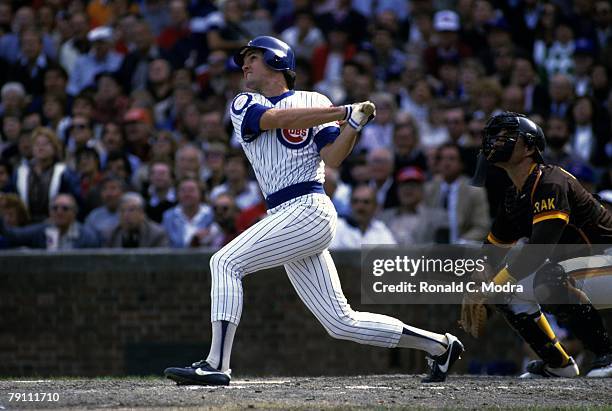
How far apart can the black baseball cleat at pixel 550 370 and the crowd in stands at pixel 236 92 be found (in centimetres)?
263

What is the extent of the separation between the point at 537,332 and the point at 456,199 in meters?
3.74

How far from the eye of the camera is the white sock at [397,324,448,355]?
7395 mm

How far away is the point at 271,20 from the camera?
53.3 ft

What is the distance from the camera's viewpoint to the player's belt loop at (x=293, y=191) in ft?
23.3

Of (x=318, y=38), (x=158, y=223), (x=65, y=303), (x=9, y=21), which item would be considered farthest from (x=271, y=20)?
(x=65, y=303)

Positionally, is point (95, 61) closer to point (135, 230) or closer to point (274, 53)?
point (135, 230)

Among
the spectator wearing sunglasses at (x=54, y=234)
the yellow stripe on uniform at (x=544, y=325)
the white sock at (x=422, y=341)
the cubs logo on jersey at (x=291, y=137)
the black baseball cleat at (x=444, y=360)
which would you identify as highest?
the cubs logo on jersey at (x=291, y=137)

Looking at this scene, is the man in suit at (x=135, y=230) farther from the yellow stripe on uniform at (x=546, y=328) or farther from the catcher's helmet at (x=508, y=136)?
the yellow stripe on uniform at (x=546, y=328)

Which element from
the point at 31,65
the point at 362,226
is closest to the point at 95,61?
the point at 31,65

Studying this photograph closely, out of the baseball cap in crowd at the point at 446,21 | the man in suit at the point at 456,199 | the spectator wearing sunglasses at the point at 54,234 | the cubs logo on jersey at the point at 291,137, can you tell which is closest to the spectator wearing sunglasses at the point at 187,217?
the spectator wearing sunglasses at the point at 54,234

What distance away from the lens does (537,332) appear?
8172 millimetres

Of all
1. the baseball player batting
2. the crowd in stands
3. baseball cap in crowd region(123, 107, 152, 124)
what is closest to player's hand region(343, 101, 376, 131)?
the baseball player batting

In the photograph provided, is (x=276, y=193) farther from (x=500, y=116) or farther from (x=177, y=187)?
(x=177, y=187)

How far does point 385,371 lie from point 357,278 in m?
0.93
